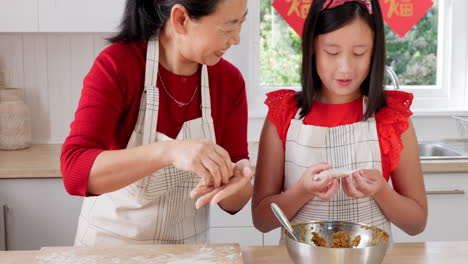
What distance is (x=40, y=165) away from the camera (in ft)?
7.39

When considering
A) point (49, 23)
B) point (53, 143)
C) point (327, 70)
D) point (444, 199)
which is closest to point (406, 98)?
point (327, 70)

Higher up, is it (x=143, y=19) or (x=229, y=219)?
(x=143, y=19)

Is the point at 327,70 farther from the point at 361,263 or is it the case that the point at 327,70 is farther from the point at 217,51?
the point at 361,263

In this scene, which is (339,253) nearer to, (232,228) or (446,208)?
(232,228)

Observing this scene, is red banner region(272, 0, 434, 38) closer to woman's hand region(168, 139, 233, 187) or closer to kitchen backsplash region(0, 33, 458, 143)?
kitchen backsplash region(0, 33, 458, 143)

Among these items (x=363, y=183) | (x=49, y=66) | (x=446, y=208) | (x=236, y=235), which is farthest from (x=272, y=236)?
(x=49, y=66)

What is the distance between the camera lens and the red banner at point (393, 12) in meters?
2.83

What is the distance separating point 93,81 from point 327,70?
1.89 feet

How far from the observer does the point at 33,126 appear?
2742mm

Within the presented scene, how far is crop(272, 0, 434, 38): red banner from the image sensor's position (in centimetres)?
283

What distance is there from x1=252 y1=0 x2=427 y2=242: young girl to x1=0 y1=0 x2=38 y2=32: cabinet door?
45.9 inches

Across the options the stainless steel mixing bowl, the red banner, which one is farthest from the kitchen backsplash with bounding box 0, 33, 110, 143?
the stainless steel mixing bowl

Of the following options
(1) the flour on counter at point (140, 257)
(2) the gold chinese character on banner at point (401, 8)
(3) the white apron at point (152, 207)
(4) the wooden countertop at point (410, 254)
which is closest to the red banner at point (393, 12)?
(2) the gold chinese character on banner at point (401, 8)

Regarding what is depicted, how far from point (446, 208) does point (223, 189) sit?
1.44 m
